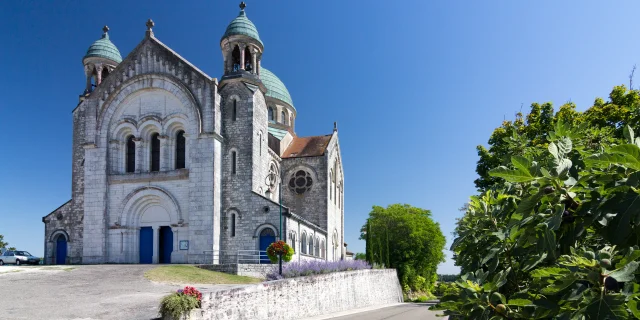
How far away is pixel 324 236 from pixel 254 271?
14175 millimetres

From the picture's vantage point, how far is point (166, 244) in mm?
33781

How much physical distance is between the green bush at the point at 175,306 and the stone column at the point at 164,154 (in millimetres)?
20936

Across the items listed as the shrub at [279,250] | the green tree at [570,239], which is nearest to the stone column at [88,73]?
the shrub at [279,250]

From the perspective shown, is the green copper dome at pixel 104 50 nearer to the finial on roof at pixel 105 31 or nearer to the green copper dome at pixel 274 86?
the finial on roof at pixel 105 31

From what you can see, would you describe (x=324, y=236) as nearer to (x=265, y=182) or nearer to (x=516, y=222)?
(x=265, y=182)

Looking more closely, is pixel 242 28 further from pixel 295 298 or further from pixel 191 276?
pixel 295 298

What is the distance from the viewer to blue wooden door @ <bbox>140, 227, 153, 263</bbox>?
33.7 metres

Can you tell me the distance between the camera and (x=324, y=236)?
136 ft

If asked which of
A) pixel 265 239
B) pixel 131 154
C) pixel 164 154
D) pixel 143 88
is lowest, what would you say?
pixel 265 239

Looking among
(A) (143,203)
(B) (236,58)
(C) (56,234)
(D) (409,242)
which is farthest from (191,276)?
(D) (409,242)

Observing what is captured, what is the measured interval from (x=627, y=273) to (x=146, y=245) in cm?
3466

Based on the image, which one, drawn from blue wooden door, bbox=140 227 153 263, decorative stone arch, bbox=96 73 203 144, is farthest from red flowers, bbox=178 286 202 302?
blue wooden door, bbox=140 227 153 263

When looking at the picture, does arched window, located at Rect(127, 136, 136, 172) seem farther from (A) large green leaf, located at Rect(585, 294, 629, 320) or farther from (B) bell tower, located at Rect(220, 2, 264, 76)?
(A) large green leaf, located at Rect(585, 294, 629, 320)

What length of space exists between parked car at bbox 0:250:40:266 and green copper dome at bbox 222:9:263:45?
21007 millimetres
